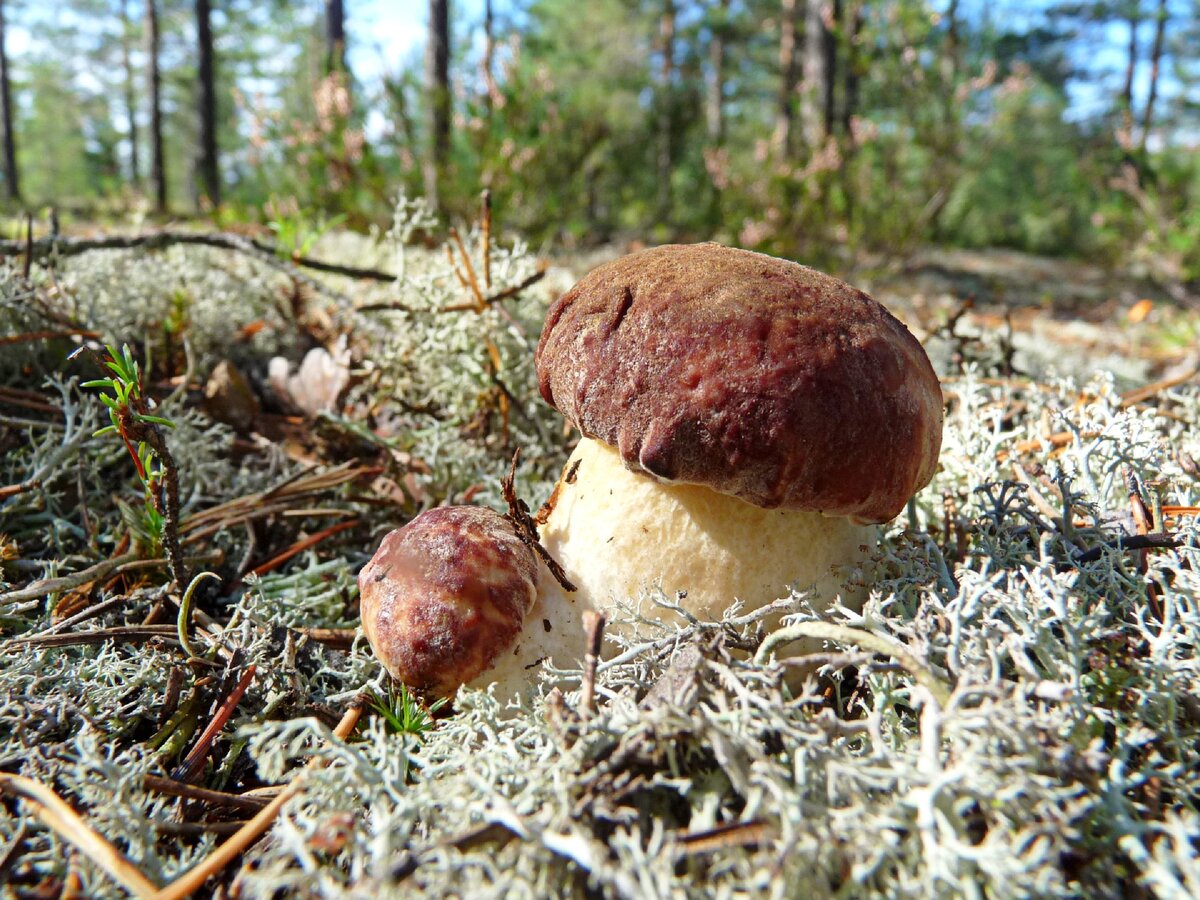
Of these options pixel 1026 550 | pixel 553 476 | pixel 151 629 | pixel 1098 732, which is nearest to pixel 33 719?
pixel 151 629

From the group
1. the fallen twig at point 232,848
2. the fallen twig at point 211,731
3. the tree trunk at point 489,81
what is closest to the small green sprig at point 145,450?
the fallen twig at point 211,731

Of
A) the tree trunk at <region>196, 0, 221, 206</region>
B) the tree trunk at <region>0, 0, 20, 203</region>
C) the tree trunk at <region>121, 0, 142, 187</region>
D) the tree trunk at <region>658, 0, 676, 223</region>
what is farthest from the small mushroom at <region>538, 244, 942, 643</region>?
the tree trunk at <region>121, 0, 142, 187</region>

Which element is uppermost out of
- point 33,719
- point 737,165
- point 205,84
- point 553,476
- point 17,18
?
point 17,18

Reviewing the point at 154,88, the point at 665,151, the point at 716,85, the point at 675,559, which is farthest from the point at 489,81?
the point at 154,88

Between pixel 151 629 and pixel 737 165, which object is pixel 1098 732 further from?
pixel 737 165

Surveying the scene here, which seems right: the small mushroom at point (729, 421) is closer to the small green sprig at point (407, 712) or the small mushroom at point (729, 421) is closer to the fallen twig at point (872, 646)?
the fallen twig at point (872, 646)

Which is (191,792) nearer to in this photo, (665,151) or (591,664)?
(591,664)
